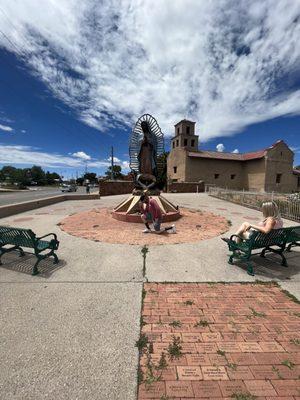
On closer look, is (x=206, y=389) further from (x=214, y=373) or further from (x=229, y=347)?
(x=229, y=347)

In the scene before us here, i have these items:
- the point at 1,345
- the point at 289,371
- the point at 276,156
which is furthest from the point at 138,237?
the point at 276,156

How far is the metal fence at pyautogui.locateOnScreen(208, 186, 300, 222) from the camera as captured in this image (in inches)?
398

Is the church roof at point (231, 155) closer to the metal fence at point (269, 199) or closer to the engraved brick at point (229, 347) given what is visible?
the metal fence at point (269, 199)

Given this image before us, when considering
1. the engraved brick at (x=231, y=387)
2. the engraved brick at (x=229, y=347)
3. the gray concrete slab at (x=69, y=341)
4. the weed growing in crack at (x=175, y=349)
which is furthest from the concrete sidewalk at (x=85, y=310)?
the engraved brick at (x=229, y=347)

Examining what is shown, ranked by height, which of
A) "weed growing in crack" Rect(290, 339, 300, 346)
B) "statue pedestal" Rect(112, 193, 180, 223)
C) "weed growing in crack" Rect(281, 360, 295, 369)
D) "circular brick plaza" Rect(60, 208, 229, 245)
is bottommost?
"weed growing in crack" Rect(281, 360, 295, 369)

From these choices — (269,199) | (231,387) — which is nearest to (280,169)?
(269,199)

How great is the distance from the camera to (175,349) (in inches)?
90.5

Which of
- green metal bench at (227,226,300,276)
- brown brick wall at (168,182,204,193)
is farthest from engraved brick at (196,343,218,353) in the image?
brown brick wall at (168,182,204,193)

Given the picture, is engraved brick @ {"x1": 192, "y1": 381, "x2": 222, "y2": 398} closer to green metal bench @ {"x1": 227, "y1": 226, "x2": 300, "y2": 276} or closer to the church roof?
green metal bench @ {"x1": 227, "y1": 226, "x2": 300, "y2": 276}

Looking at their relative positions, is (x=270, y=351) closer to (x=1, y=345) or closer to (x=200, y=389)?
(x=200, y=389)

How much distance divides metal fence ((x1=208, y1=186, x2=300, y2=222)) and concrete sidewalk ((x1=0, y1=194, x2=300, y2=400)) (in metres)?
5.90

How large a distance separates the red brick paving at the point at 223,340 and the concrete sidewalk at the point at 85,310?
281mm

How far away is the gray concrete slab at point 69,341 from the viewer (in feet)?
6.23

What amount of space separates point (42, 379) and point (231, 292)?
9.10ft
